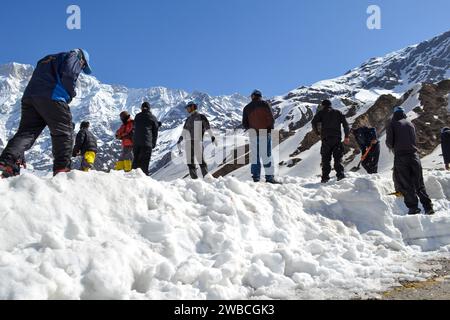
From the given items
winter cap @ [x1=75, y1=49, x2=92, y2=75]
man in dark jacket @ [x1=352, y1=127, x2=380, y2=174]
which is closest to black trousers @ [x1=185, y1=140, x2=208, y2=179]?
winter cap @ [x1=75, y1=49, x2=92, y2=75]

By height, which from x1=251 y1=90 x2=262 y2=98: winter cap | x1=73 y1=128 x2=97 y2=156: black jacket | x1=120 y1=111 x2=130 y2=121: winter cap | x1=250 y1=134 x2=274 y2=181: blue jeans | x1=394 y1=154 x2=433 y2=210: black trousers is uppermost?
x1=251 y1=90 x2=262 y2=98: winter cap

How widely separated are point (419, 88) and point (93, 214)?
56.2 m

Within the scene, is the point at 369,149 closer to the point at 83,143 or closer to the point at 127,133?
the point at 127,133

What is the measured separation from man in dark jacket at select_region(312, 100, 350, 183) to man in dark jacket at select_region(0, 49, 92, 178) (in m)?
5.81

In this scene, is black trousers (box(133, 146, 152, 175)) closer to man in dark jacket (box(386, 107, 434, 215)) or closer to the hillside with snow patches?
the hillside with snow patches

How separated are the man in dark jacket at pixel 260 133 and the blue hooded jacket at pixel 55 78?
4.56 metres

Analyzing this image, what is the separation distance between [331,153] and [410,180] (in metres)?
1.95

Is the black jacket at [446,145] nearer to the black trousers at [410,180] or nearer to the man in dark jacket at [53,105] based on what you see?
the black trousers at [410,180]

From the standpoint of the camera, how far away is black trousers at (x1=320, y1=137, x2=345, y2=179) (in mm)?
10305

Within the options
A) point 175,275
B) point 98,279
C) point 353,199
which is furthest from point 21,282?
point 353,199

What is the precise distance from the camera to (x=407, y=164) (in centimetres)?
918

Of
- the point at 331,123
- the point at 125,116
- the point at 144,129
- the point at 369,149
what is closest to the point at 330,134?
the point at 331,123

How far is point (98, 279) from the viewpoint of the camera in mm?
3945

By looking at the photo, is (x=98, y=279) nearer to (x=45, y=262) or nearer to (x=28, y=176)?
(x=45, y=262)
